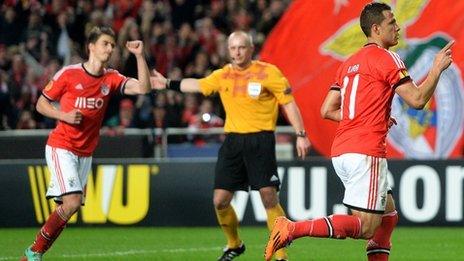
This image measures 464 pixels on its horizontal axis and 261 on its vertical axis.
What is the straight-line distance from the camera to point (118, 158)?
1889 centimetres

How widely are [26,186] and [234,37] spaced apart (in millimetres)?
6286

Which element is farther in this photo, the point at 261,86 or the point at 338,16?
the point at 338,16

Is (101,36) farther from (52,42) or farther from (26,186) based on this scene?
(52,42)

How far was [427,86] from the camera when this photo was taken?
9500 mm

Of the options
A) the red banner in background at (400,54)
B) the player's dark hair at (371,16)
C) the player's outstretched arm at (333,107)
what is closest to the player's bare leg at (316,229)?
the player's outstretched arm at (333,107)

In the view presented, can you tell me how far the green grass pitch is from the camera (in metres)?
13.8

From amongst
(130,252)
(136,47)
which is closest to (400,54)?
(130,252)

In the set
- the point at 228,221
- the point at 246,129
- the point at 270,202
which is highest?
the point at 246,129

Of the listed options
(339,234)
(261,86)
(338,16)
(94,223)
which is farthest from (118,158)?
(339,234)

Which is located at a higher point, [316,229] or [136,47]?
[136,47]

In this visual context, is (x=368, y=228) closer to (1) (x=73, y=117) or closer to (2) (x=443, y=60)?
(2) (x=443, y=60)

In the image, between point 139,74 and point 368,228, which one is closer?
point 368,228

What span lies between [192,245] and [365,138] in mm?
5580

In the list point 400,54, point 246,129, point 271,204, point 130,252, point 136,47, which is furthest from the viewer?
point 400,54
